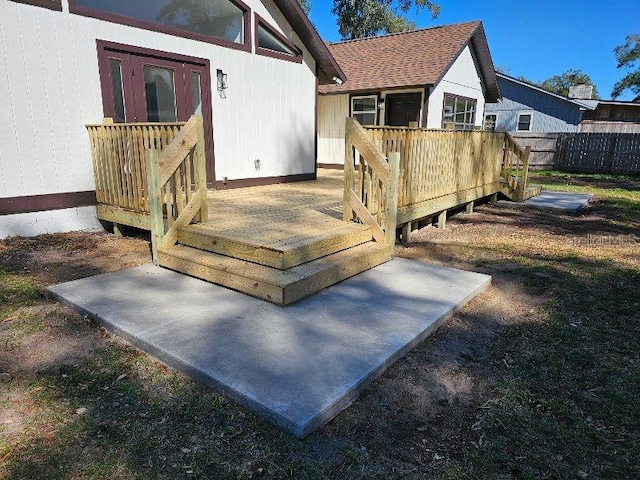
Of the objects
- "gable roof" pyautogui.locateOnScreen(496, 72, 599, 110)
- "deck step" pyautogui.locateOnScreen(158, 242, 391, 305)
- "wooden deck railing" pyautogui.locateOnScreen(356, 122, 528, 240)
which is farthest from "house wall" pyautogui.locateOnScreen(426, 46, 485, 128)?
"deck step" pyautogui.locateOnScreen(158, 242, 391, 305)

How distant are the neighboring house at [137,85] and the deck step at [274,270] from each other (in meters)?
2.44

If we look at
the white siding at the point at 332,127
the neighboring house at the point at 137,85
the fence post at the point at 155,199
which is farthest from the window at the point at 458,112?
the fence post at the point at 155,199

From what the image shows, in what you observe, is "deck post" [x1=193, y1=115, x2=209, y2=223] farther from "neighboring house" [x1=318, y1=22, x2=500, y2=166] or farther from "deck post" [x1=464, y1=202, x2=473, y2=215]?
"neighboring house" [x1=318, y1=22, x2=500, y2=166]

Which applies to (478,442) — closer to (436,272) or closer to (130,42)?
(436,272)

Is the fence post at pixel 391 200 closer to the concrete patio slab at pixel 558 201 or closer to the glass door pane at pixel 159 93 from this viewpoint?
the glass door pane at pixel 159 93

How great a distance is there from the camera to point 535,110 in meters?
24.0

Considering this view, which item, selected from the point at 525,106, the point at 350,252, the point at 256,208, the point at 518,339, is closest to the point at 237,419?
the point at 518,339

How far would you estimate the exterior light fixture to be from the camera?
296 inches

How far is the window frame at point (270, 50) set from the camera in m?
7.98

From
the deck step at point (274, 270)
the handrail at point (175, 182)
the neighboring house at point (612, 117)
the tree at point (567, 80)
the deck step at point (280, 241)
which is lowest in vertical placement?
the deck step at point (274, 270)

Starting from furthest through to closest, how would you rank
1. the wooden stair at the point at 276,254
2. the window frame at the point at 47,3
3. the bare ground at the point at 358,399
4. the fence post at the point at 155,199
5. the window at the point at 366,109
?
the window at the point at 366,109
the window frame at the point at 47,3
the fence post at the point at 155,199
the wooden stair at the point at 276,254
the bare ground at the point at 358,399

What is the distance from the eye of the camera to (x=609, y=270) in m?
4.82

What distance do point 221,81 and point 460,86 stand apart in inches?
358

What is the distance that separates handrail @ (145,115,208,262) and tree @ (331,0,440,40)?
26652 millimetres
